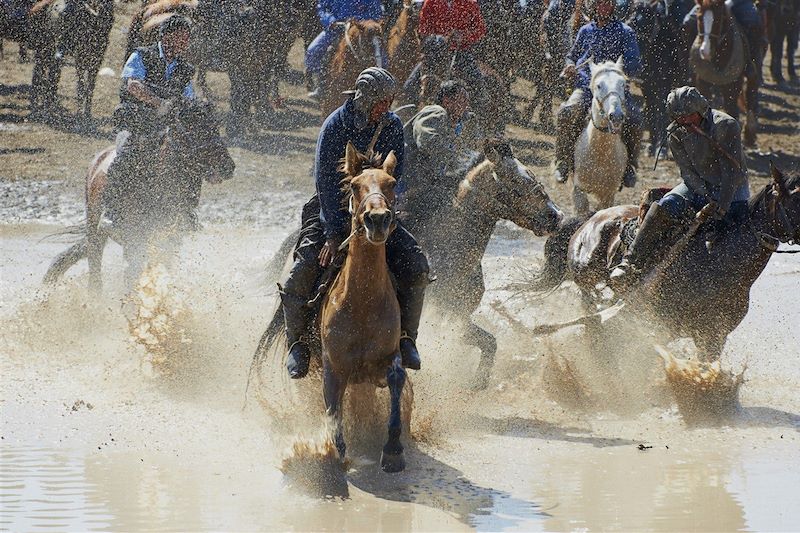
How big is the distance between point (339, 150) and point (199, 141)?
12.6 ft

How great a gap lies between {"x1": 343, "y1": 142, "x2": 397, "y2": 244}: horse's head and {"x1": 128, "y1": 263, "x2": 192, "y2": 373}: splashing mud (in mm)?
2947

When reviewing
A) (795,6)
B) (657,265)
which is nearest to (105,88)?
(795,6)

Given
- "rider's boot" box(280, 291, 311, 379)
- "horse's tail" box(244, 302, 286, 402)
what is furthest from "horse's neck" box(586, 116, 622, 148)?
"rider's boot" box(280, 291, 311, 379)

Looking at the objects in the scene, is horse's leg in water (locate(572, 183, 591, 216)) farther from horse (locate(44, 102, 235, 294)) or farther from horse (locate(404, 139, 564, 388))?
horse (locate(404, 139, 564, 388))

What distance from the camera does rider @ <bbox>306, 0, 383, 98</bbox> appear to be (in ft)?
49.6

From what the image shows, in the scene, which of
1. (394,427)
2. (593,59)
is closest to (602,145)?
(593,59)

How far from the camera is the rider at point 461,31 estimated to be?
13.9m

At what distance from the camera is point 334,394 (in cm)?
741

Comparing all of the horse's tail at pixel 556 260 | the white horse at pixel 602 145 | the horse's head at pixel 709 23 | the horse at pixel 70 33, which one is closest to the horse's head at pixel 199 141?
the horse's tail at pixel 556 260

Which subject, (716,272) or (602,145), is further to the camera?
(602,145)

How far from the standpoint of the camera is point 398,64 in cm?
1512

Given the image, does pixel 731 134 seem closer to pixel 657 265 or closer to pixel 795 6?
pixel 657 265

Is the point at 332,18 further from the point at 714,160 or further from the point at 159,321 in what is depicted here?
the point at 714,160

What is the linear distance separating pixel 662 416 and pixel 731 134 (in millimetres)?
1871
